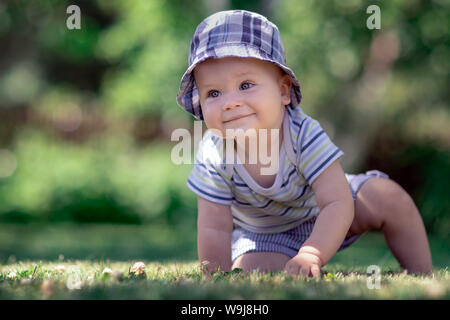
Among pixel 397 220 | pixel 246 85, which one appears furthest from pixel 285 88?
pixel 397 220

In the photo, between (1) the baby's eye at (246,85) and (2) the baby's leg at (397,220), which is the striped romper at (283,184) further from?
(1) the baby's eye at (246,85)

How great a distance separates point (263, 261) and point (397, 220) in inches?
30.9

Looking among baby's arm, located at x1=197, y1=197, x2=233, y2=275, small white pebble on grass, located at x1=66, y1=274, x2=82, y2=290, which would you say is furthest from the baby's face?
small white pebble on grass, located at x1=66, y1=274, x2=82, y2=290

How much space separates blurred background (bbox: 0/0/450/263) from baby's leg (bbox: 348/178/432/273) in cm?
235

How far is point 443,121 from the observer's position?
25.3 ft

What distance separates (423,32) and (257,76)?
15.8ft

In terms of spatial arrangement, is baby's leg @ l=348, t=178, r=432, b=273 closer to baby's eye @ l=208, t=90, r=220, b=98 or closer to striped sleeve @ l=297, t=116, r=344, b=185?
striped sleeve @ l=297, t=116, r=344, b=185

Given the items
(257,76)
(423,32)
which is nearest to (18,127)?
(423,32)

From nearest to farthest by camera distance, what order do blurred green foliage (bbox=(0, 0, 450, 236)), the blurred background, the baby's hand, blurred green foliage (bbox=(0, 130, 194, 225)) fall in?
the baby's hand, the blurred background, blurred green foliage (bbox=(0, 0, 450, 236)), blurred green foliage (bbox=(0, 130, 194, 225))

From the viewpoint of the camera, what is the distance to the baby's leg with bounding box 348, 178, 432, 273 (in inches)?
119

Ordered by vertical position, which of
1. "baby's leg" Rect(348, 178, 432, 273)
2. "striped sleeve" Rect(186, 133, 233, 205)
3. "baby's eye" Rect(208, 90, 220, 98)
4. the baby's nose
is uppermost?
"baby's eye" Rect(208, 90, 220, 98)

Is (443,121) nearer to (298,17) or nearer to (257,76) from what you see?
(298,17)

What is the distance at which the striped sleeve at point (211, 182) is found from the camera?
9.70 feet
